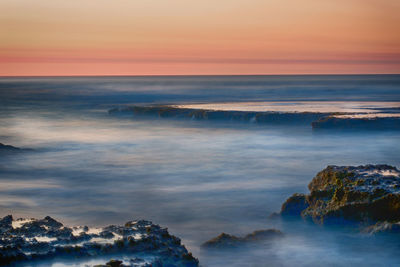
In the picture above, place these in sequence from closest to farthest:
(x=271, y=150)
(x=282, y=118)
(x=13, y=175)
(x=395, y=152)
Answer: (x=13, y=175)
(x=395, y=152)
(x=271, y=150)
(x=282, y=118)

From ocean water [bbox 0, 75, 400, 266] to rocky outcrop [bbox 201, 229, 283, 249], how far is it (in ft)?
0.49

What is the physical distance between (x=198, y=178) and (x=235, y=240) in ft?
16.9

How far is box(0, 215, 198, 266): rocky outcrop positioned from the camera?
4.16m

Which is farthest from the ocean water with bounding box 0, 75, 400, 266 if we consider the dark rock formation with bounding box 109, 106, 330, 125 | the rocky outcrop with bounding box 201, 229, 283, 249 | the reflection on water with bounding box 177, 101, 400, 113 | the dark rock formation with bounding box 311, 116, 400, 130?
the reflection on water with bounding box 177, 101, 400, 113

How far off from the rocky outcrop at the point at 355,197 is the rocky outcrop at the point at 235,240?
2.04ft

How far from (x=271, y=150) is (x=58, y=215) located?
8.82m

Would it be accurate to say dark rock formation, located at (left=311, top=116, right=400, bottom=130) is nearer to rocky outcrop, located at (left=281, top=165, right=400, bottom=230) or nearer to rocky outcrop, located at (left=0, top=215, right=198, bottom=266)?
rocky outcrop, located at (left=281, top=165, right=400, bottom=230)

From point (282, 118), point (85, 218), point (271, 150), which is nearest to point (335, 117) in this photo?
point (282, 118)

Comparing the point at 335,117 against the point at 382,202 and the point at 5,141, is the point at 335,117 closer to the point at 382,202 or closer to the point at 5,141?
the point at 5,141

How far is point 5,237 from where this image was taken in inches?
174

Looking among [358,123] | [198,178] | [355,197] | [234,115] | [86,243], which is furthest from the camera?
[234,115]

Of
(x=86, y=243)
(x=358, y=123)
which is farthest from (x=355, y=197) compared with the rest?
(x=358, y=123)

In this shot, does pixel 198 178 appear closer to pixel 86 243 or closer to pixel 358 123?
pixel 86 243

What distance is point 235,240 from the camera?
5.83 m
